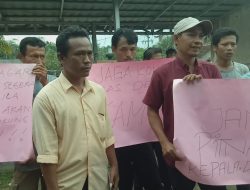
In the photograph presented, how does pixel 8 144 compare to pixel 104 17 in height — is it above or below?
below

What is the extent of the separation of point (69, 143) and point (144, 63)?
56.4 inches

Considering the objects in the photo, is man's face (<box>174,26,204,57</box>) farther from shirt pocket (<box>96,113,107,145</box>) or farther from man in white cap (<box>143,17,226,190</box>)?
shirt pocket (<box>96,113,107,145</box>)

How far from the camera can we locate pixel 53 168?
192cm

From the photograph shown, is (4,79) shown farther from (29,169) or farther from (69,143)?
(69,143)

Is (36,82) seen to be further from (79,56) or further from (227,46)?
(227,46)

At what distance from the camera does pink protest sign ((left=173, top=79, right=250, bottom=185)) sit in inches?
89.0

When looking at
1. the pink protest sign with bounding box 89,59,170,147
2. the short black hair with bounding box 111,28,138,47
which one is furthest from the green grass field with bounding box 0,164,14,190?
the short black hair with bounding box 111,28,138,47

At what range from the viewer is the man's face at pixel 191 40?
2.35 meters

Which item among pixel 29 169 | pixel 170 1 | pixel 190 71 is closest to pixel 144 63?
pixel 190 71

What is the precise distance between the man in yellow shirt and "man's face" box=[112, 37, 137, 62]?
40.8 inches

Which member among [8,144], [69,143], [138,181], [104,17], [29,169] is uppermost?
[104,17]

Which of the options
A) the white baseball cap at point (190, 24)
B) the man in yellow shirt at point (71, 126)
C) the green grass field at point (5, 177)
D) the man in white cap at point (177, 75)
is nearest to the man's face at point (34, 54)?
the man in yellow shirt at point (71, 126)

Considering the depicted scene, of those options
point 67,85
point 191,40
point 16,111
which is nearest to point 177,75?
point 191,40

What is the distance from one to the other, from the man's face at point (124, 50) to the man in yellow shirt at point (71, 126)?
3.40 ft
